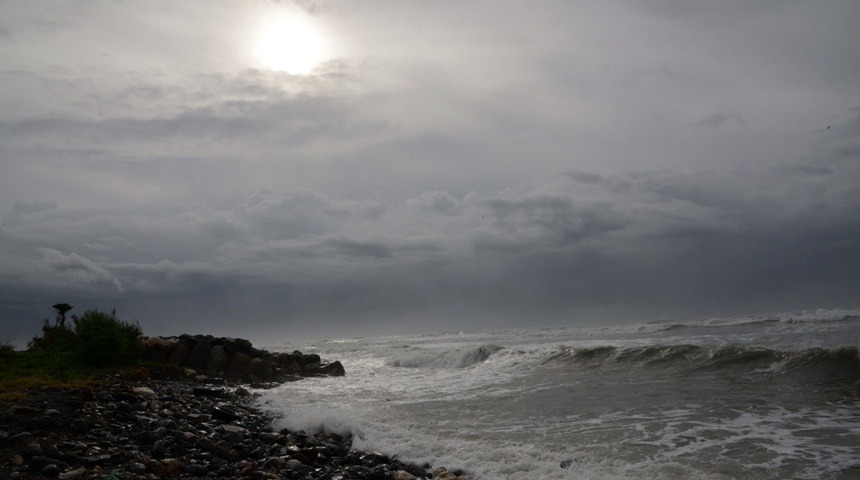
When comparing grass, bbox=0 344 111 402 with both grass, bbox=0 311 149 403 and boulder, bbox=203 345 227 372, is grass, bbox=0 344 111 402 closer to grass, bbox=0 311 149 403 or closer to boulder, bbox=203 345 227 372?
grass, bbox=0 311 149 403

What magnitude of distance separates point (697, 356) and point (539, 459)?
43.0ft

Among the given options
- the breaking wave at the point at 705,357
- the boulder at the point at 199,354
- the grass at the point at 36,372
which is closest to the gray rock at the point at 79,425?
the grass at the point at 36,372

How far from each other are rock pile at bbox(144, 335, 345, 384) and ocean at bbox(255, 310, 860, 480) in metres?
1.84

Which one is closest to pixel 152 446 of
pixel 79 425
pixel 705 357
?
pixel 79 425

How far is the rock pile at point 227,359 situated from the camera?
2161cm

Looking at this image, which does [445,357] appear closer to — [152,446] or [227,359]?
[227,359]

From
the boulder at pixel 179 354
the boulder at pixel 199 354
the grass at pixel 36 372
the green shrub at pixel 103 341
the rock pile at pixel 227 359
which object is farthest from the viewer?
the boulder at pixel 199 354

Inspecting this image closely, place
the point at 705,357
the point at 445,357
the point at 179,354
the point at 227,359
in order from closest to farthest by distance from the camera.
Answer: the point at 705,357 → the point at 179,354 → the point at 227,359 → the point at 445,357

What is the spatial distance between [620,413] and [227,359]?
16.3 meters

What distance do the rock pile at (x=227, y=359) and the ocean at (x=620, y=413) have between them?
1.84m

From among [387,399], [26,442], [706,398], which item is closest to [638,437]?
[706,398]

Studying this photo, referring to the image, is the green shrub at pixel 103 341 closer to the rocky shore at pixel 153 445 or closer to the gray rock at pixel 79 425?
the rocky shore at pixel 153 445

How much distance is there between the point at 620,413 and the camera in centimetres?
1238

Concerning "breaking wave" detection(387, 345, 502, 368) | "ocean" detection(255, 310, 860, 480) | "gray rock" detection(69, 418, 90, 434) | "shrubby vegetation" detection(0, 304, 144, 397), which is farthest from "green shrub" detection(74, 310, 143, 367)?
"breaking wave" detection(387, 345, 502, 368)
